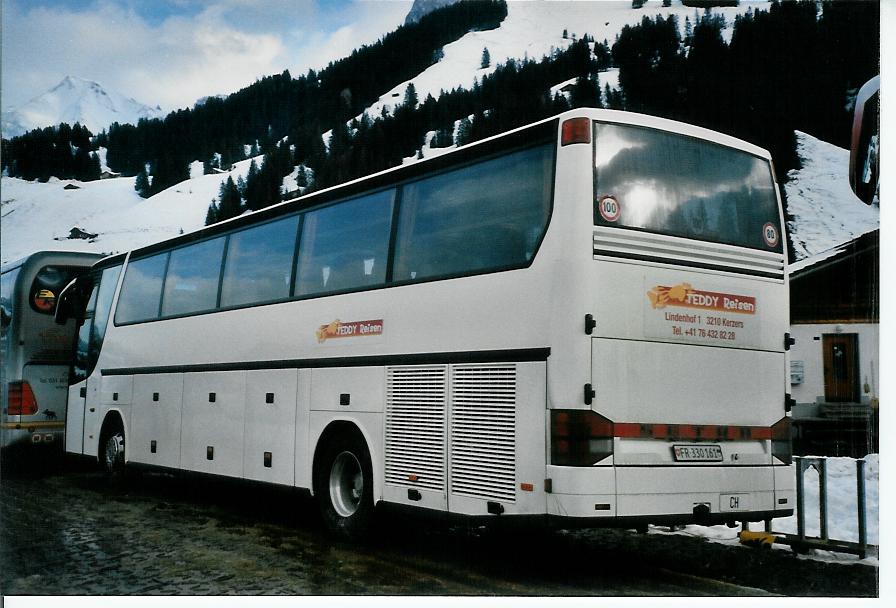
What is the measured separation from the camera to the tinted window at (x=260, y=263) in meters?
9.80

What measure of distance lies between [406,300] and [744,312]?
271cm

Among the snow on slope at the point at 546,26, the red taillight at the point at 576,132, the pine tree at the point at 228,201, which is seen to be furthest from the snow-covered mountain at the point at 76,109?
the red taillight at the point at 576,132

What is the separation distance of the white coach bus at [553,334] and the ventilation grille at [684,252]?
0.6 inches

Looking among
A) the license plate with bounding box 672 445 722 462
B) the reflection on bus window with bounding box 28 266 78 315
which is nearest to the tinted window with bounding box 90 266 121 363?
the reflection on bus window with bounding box 28 266 78 315

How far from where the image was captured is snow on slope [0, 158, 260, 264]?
10703mm

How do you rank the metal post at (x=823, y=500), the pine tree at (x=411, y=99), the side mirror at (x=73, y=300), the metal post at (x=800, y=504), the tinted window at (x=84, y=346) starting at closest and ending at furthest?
the metal post at (x=823, y=500) < the metal post at (x=800, y=504) < the pine tree at (x=411, y=99) < the tinted window at (x=84, y=346) < the side mirror at (x=73, y=300)

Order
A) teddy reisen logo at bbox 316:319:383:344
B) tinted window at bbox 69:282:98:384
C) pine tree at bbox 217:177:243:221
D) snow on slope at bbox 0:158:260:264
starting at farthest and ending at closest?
1. tinted window at bbox 69:282:98:384
2. pine tree at bbox 217:177:243:221
3. snow on slope at bbox 0:158:260:264
4. teddy reisen logo at bbox 316:319:383:344

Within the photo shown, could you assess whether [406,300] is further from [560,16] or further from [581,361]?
[560,16]

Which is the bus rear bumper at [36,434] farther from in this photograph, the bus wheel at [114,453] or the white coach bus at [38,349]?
the bus wheel at [114,453]

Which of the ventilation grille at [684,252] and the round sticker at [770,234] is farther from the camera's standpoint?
the round sticker at [770,234]

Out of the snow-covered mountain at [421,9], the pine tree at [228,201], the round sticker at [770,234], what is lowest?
the round sticker at [770,234]

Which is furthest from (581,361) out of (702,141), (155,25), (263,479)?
(155,25)

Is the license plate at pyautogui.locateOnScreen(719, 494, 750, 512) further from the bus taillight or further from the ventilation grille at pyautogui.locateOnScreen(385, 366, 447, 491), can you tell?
the ventilation grille at pyautogui.locateOnScreen(385, 366, 447, 491)

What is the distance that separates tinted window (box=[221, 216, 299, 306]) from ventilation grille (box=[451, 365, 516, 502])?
3.08 m
